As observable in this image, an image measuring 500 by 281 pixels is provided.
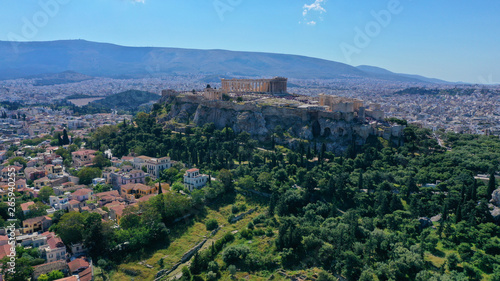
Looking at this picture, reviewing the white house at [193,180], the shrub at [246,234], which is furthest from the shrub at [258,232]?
the white house at [193,180]

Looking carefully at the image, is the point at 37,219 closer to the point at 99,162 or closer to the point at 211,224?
the point at 211,224

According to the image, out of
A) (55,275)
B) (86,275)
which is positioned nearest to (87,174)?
(55,275)

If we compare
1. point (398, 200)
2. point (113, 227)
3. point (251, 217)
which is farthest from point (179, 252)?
point (398, 200)

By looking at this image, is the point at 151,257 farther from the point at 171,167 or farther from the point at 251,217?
the point at 171,167

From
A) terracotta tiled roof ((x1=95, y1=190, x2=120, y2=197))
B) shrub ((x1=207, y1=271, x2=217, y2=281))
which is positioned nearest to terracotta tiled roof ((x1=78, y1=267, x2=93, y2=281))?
shrub ((x1=207, y1=271, x2=217, y2=281))

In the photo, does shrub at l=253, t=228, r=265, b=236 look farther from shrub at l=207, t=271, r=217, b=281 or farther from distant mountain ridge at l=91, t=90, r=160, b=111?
distant mountain ridge at l=91, t=90, r=160, b=111

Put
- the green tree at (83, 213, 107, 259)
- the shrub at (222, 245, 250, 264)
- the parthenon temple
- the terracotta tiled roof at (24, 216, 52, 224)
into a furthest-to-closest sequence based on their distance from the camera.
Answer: the parthenon temple → the terracotta tiled roof at (24, 216, 52, 224) → the green tree at (83, 213, 107, 259) → the shrub at (222, 245, 250, 264)
